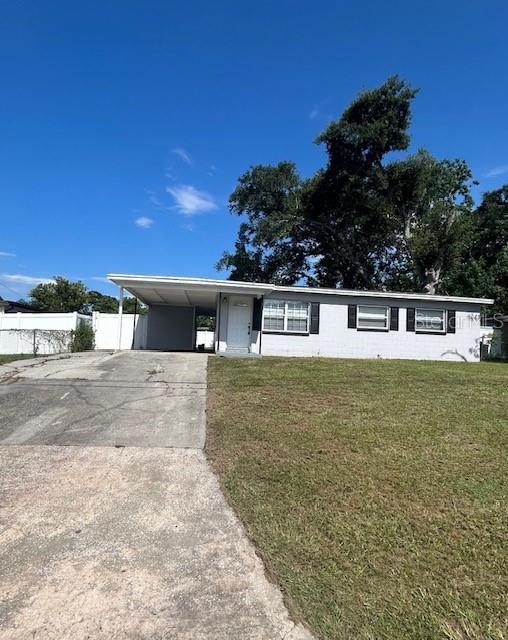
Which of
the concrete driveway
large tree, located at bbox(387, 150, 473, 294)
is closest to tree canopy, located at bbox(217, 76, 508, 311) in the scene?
large tree, located at bbox(387, 150, 473, 294)

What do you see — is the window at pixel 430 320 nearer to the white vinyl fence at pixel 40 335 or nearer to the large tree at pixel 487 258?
the large tree at pixel 487 258

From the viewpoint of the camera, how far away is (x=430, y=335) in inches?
715

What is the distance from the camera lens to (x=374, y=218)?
27.5m

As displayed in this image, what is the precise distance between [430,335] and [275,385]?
421 inches

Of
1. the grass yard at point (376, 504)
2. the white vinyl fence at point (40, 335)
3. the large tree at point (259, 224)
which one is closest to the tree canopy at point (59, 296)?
the large tree at point (259, 224)

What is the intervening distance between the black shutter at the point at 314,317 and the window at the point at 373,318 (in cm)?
157

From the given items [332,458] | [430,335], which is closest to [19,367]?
[332,458]

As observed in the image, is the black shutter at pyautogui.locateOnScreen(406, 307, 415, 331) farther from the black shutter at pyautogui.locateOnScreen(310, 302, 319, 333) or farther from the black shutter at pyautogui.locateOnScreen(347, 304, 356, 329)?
the black shutter at pyautogui.locateOnScreen(310, 302, 319, 333)

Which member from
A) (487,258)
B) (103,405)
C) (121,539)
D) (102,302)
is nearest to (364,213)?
(487,258)

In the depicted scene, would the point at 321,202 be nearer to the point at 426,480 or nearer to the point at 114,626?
the point at 426,480

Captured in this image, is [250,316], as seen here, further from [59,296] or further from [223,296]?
[59,296]

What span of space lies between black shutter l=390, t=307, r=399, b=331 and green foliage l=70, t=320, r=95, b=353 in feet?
38.8

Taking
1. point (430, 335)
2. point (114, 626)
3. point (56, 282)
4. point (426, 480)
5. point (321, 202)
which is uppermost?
point (321, 202)

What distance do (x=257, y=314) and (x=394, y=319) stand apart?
16.9ft
